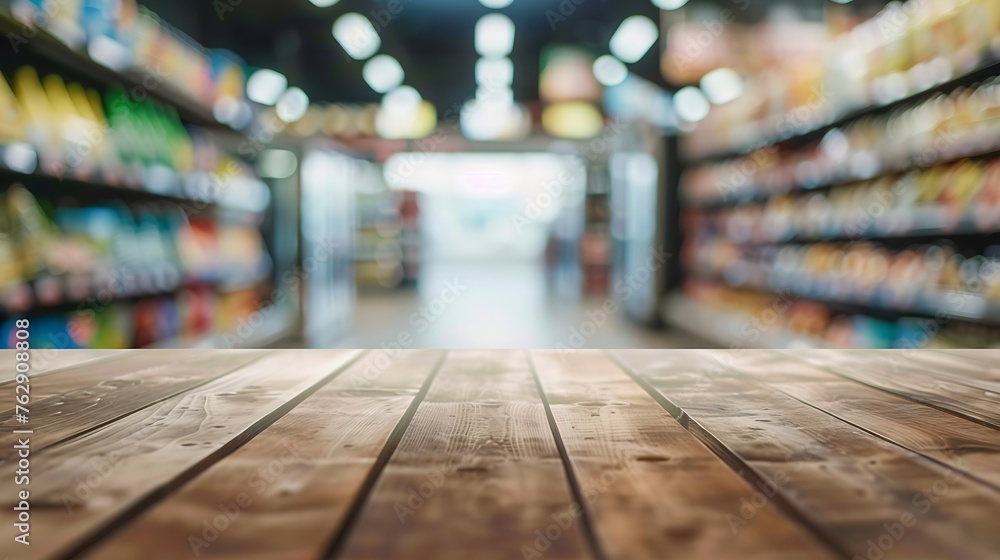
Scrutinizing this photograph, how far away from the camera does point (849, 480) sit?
0.63 m

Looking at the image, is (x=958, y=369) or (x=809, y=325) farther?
(x=809, y=325)

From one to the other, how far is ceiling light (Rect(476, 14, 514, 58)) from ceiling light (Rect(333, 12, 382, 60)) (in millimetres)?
1007

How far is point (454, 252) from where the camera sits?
17531mm

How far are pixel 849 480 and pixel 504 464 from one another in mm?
330

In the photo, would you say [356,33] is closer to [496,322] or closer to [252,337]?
[496,322]

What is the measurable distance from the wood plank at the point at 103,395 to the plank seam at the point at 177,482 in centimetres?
19

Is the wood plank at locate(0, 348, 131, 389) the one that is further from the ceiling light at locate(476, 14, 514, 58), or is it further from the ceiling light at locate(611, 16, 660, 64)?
the ceiling light at locate(611, 16, 660, 64)

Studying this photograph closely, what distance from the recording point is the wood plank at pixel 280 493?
0.49 m

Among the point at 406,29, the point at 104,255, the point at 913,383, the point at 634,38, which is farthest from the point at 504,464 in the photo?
the point at 406,29

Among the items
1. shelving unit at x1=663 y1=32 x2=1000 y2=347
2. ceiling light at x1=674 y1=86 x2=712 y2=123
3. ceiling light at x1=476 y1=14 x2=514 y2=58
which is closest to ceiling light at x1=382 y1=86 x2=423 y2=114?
ceiling light at x1=476 y1=14 x2=514 y2=58

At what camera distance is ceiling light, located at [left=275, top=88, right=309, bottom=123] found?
827cm

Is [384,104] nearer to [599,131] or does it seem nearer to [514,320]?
[599,131]

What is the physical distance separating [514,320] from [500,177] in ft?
39.3

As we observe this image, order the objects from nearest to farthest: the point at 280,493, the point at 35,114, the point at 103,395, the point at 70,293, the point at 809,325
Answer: the point at 280,493
the point at 103,395
the point at 35,114
the point at 70,293
the point at 809,325
